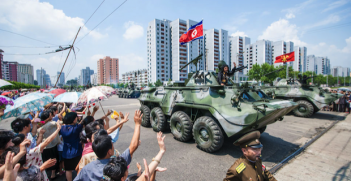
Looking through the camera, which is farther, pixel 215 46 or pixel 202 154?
pixel 215 46

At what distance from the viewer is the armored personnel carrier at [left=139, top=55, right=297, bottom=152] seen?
4.25m

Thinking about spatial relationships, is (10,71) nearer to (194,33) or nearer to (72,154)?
(194,33)

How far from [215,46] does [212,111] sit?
72722 mm

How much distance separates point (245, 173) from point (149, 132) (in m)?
5.56

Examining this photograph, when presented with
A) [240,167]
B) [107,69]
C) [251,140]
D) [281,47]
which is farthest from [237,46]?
[240,167]

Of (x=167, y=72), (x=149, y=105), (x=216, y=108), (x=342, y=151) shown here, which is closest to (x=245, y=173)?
(x=216, y=108)

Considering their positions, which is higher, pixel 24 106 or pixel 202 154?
pixel 24 106

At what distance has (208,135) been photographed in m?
4.75

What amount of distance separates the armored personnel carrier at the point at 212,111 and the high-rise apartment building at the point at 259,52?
77.3 metres

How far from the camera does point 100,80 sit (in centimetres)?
10850

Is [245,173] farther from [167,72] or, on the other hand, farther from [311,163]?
[167,72]

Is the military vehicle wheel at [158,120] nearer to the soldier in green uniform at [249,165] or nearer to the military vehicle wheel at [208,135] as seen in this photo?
the military vehicle wheel at [208,135]

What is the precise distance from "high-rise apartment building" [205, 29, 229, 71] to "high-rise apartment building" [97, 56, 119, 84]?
200ft

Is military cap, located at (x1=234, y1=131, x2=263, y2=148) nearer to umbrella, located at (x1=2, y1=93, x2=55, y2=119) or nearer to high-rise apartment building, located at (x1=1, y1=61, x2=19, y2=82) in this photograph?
umbrella, located at (x1=2, y1=93, x2=55, y2=119)
